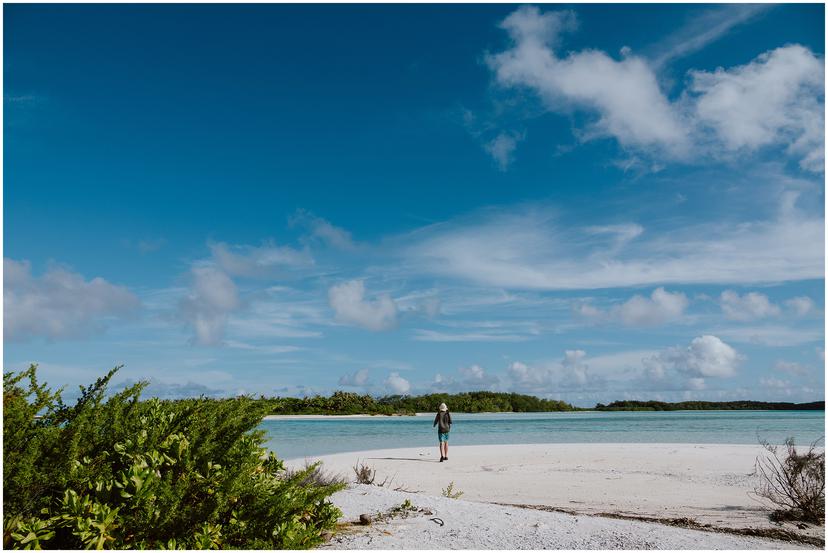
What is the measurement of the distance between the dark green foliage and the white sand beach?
150ft

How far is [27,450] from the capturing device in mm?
4426

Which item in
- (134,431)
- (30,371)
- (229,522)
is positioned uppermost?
(30,371)

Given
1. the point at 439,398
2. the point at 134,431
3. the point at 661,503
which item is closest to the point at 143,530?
the point at 134,431

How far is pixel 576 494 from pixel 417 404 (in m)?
73.2

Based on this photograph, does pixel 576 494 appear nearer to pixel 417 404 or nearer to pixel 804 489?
pixel 804 489

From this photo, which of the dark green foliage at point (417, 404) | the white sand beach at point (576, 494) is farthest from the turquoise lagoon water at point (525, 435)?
the dark green foliage at point (417, 404)

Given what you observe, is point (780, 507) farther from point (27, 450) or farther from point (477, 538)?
point (27, 450)

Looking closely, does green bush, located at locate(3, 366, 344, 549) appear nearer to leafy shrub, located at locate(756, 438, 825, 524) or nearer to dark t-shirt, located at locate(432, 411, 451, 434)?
leafy shrub, located at locate(756, 438, 825, 524)

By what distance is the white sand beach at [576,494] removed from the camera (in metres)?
6.65

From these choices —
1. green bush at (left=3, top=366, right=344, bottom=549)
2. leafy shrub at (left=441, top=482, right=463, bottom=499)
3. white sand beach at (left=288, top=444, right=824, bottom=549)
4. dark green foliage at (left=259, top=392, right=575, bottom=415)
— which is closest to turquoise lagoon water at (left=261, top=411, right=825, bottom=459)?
white sand beach at (left=288, top=444, right=824, bottom=549)

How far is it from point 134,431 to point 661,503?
8636 mm

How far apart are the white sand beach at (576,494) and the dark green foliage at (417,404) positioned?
45613 mm

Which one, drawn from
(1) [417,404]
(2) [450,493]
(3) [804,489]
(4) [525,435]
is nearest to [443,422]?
(2) [450,493]

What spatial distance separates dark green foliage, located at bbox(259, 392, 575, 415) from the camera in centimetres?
7319
